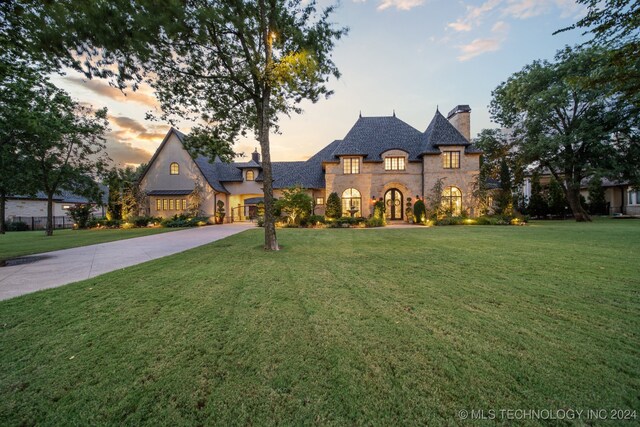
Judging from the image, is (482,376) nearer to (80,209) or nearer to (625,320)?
(625,320)

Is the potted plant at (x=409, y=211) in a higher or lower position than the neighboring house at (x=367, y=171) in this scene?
lower

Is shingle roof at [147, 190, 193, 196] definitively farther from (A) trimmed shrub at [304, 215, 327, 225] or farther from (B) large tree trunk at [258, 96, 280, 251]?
(B) large tree trunk at [258, 96, 280, 251]

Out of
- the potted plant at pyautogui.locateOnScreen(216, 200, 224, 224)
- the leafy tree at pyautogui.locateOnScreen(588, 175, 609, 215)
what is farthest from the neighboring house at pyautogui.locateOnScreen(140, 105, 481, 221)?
the leafy tree at pyautogui.locateOnScreen(588, 175, 609, 215)

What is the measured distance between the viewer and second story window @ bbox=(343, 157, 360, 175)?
2223 cm

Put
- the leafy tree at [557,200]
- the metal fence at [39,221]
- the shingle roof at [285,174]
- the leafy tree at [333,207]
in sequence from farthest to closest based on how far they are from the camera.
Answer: the leafy tree at [557,200]
the metal fence at [39,221]
the shingle roof at [285,174]
the leafy tree at [333,207]

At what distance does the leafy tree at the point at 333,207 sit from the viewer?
20781mm

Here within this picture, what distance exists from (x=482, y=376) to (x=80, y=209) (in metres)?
30.5

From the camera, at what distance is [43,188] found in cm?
1844

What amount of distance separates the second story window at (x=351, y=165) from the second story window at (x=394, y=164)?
244cm

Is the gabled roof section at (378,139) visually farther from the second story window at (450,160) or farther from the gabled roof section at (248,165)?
the gabled roof section at (248,165)

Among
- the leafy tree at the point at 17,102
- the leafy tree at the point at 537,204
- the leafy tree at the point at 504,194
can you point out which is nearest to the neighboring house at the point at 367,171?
the leafy tree at the point at 504,194

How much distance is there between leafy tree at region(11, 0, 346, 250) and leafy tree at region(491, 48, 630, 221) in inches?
775

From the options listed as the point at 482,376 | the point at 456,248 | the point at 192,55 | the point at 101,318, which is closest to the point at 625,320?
the point at 482,376

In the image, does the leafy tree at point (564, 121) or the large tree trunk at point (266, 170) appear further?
the leafy tree at point (564, 121)
